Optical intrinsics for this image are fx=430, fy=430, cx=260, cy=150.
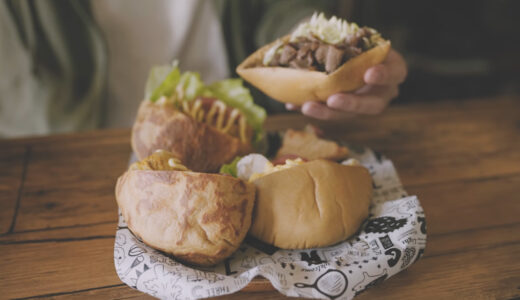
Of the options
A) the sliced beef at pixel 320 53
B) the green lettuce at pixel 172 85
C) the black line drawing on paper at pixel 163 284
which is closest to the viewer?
the black line drawing on paper at pixel 163 284

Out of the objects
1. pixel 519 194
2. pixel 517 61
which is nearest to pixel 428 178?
pixel 519 194

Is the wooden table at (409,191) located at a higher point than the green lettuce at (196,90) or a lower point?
lower

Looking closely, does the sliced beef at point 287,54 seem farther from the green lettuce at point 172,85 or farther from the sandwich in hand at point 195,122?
the green lettuce at point 172,85

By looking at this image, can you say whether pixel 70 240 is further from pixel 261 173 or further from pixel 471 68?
pixel 471 68

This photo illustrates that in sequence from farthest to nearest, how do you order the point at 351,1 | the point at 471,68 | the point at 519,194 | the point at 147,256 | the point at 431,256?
the point at 471,68
the point at 351,1
the point at 519,194
the point at 431,256
the point at 147,256

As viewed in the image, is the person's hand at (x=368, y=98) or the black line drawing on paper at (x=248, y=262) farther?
the person's hand at (x=368, y=98)

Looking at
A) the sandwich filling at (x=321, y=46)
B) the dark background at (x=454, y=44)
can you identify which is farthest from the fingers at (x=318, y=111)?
the dark background at (x=454, y=44)

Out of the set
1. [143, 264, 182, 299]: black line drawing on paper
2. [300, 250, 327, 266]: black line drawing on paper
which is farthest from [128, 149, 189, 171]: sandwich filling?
[300, 250, 327, 266]: black line drawing on paper
